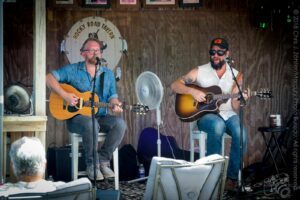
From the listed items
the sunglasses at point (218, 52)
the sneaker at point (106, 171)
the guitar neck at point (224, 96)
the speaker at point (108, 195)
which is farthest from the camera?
the sunglasses at point (218, 52)

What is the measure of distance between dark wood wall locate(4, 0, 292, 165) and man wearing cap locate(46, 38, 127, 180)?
1.36 ft

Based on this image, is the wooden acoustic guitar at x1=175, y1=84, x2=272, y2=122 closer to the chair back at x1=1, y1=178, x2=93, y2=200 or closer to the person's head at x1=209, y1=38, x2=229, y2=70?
the person's head at x1=209, y1=38, x2=229, y2=70

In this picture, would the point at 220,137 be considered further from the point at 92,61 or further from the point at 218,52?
the point at 92,61

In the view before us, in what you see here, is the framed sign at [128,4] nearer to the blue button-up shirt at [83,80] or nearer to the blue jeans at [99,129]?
the blue button-up shirt at [83,80]

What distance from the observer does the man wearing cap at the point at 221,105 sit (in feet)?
20.5

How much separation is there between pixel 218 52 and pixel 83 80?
193cm

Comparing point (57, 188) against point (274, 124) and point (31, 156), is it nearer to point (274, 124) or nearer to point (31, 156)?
point (31, 156)

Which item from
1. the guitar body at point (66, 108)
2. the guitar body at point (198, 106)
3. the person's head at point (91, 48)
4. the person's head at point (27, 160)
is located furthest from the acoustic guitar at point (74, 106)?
the person's head at point (27, 160)

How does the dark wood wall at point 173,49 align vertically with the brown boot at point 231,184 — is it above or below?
above

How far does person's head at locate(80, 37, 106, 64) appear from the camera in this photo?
7.08 m

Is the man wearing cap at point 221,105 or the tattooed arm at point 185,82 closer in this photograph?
the man wearing cap at point 221,105

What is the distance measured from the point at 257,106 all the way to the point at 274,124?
1.72 ft

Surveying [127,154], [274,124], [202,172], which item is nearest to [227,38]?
[274,124]

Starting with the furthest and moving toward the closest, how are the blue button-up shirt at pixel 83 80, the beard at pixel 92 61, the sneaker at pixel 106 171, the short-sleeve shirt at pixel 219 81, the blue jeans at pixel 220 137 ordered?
the beard at pixel 92 61, the short-sleeve shirt at pixel 219 81, the blue button-up shirt at pixel 83 80, the blue jeans at pixel 220 137, the sneaker at pixel 106 171
